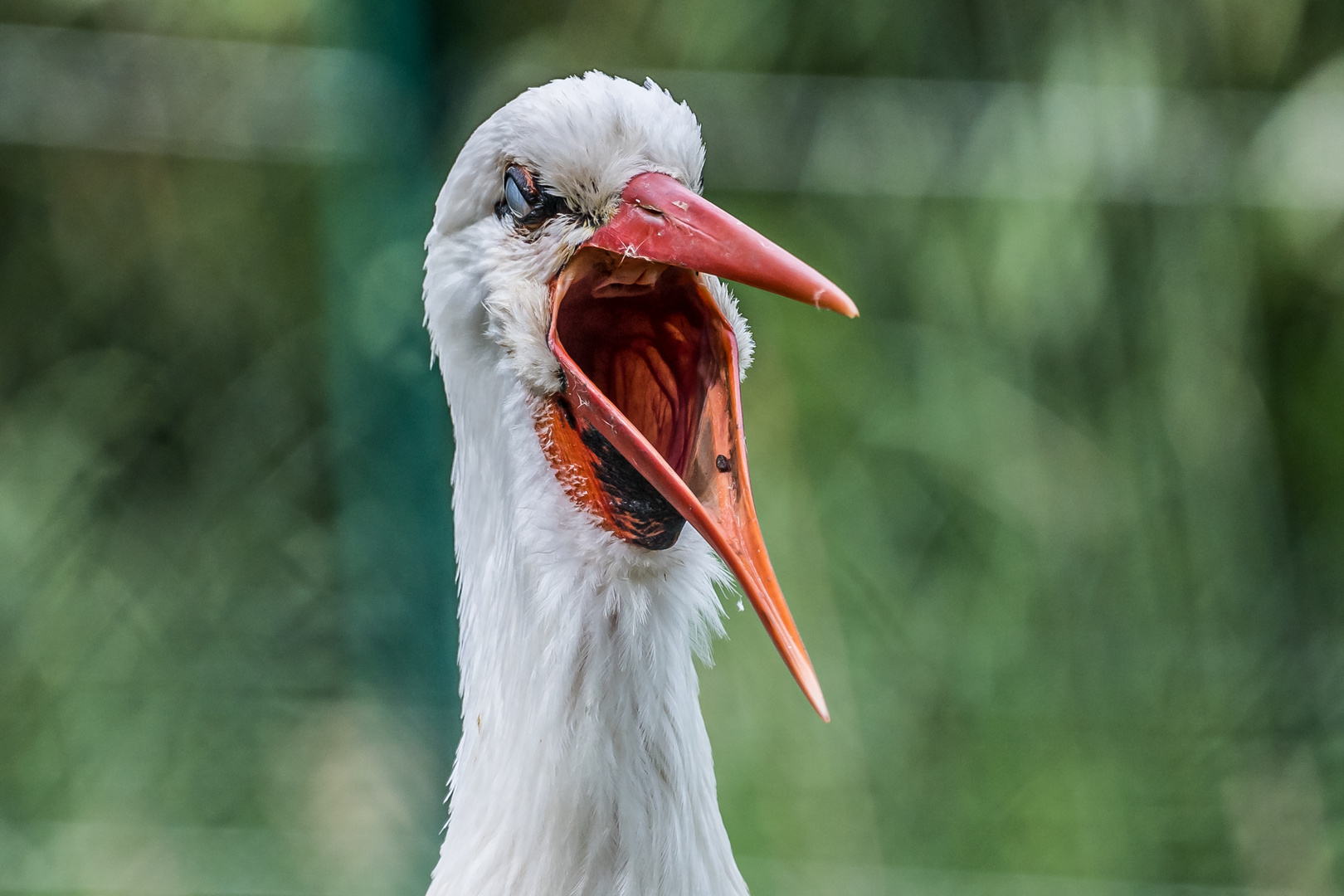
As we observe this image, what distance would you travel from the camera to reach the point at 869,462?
187 centimetres

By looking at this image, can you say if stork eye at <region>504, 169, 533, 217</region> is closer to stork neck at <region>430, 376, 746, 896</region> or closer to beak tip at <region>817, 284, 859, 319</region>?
stork neck at <region>430, 376, 746, 896</region>

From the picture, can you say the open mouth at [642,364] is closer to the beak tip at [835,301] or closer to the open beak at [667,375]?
the open beak at [667,375]

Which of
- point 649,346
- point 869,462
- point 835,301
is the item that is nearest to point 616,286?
point 649,346

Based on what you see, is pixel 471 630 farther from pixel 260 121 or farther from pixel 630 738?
pixel 260 121

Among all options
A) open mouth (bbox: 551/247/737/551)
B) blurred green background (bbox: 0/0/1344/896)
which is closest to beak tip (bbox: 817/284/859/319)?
open mouth (bbox: 551/247/737/551)

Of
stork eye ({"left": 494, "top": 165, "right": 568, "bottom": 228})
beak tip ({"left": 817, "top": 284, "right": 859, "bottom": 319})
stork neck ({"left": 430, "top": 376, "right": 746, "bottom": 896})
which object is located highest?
stork eye ({"left": 494, "top": 165, "right": 568, "bottom": 228})

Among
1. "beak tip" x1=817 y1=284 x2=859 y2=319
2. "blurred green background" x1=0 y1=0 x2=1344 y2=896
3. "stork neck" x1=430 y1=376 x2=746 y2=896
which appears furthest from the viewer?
"blurred green background" x1=0 y1=0 x2=1344 y2=896

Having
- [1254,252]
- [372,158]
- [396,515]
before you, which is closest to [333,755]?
[396,515]

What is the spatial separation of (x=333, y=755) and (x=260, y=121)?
33.2 inches

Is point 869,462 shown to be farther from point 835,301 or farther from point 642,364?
point 835,301

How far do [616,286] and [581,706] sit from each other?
0.83 ft

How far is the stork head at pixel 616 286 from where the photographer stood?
0.67 m

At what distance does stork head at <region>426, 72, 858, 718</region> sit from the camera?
665 mm

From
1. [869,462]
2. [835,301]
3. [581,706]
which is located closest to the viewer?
[835,301]
